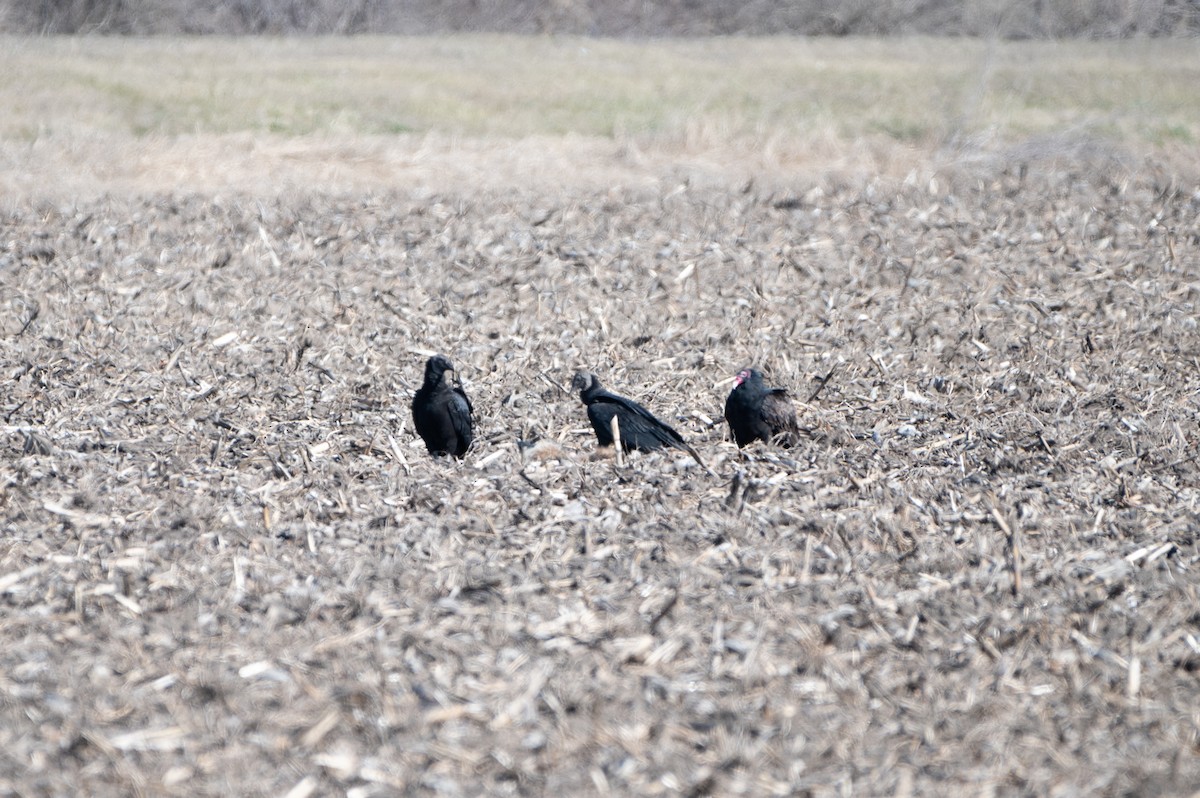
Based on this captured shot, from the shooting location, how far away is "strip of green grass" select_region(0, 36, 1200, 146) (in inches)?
666

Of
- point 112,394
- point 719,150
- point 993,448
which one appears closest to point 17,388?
point 112,394

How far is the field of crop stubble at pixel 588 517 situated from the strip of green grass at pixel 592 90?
4592 mm

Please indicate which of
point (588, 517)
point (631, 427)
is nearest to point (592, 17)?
point (631, 427)

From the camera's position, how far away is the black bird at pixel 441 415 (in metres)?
7.14

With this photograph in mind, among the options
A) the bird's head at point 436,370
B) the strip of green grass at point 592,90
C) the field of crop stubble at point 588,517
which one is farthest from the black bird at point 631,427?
the strip of green grass at point 592,90

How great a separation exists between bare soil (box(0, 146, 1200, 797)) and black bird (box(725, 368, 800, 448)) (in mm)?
129

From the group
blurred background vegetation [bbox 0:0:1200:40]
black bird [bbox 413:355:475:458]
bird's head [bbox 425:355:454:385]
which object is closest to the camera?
black bird [bbox 413:355:475:458]

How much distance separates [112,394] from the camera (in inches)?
340

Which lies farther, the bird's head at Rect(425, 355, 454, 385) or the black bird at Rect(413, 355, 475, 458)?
the bird's head at Rect(425, 355, 454, 385)

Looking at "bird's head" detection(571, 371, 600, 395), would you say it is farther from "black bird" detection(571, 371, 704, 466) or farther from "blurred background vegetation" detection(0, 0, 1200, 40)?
"blurred background vegetation" detection(0, 0, 1200, 40)

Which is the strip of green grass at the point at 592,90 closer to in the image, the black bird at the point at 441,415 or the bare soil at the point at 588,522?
the bare soil at the point at 588,522

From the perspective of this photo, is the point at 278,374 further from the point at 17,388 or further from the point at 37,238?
the point at 37,238

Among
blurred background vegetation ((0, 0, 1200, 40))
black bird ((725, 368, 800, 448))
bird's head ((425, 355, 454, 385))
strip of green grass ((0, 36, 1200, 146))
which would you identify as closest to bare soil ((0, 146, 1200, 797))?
black bird ((725, 368, 800, 448))

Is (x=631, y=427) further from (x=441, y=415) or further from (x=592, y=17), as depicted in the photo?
(x=592, y=17)
